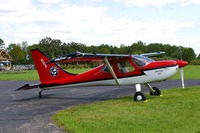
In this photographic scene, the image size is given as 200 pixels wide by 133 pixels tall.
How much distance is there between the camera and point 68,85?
1333cm

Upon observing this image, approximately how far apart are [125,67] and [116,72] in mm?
509

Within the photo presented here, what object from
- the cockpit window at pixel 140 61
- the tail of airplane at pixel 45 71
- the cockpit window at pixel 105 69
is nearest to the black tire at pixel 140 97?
the cockpit window at pixel 140 61

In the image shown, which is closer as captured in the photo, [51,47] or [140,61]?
[140,61]

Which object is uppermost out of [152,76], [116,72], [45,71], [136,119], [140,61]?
[140,61]

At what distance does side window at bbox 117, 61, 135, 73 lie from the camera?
11953mm

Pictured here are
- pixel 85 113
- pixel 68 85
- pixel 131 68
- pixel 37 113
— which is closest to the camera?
pixel 85 113

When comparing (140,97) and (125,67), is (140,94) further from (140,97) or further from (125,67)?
(125,67)

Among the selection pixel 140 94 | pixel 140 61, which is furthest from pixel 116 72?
pixel 140 94

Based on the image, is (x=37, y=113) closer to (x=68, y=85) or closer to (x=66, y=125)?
(x=66, y=125)

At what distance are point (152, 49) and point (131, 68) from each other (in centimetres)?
11789

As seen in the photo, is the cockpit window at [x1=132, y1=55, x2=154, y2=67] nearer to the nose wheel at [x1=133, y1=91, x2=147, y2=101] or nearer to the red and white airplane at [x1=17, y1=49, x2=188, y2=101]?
the red and white airplane at [x1=17, y1=49, x2=188, y2=101]

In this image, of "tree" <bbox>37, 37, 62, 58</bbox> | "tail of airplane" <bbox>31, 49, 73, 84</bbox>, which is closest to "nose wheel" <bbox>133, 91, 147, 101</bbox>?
"tail of airplane" <bbox>31, 49, 73, 84</bbox>

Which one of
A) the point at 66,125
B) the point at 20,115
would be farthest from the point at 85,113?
the point at 20,115

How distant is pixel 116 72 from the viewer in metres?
12.2
